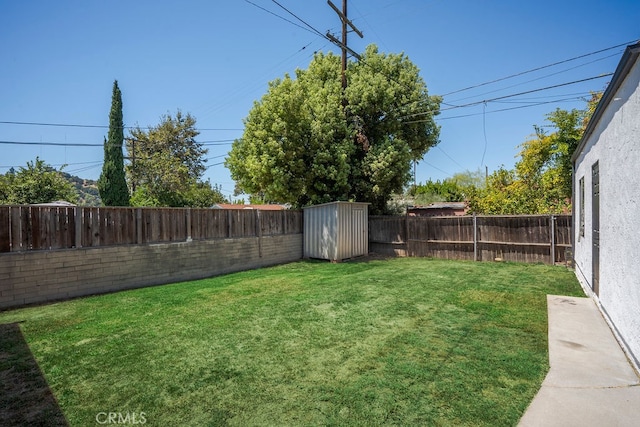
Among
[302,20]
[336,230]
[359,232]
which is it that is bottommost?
[359,232]

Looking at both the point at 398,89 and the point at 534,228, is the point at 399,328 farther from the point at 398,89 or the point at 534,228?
the point at 398,89

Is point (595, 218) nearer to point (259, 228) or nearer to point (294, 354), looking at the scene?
point (294, 354)

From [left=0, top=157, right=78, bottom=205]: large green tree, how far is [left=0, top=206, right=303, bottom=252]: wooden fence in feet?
73.6

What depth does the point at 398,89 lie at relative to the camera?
14.0m

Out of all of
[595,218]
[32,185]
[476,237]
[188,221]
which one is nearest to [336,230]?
[476,237]

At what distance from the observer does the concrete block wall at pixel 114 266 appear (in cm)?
623

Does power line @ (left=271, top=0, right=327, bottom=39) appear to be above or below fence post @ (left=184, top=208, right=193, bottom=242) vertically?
above

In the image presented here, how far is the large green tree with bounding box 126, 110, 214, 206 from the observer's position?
23312 mm

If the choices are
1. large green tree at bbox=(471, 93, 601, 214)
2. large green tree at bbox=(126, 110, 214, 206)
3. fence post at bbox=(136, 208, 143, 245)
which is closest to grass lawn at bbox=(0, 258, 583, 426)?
fence post at bbox=(136, 208, 143, 245)

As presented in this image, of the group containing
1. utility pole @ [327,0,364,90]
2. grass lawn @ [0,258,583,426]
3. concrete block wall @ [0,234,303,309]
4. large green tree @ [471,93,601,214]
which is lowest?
grass lawn @ [0,258,583,426]
